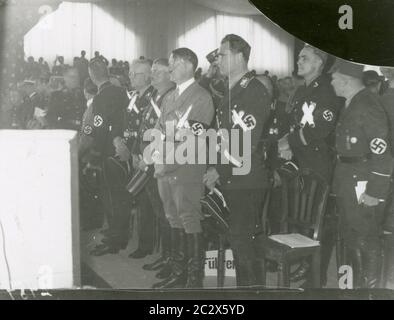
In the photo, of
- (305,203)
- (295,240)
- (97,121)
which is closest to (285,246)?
(295,240)

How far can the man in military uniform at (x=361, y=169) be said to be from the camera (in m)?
2.63

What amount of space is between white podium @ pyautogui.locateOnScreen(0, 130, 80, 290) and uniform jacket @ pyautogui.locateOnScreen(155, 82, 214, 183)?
1.27 ft

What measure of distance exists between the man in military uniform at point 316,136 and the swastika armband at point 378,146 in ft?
0.54

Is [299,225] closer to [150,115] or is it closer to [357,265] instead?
[357,265]

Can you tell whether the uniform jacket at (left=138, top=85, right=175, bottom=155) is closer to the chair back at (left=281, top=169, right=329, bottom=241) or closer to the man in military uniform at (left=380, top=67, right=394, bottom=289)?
the chair back at (left=281, top=169, right=329, bottom=241)

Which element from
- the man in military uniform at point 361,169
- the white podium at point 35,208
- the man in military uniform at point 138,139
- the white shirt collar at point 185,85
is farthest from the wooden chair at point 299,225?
the white podium at point 35,208

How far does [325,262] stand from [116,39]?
1.28 meters

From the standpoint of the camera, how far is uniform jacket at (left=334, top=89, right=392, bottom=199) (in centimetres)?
262

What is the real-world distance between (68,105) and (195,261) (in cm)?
84

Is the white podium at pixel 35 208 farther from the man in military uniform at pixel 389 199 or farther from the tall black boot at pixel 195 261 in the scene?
the man in military uniform at pixel 389 199

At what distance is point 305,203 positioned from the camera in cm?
261

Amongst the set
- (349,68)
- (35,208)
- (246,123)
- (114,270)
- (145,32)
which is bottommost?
(114,270)

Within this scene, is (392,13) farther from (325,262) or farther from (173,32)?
(325,262)

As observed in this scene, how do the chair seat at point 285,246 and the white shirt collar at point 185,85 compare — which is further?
the white shirt collar at point 185,85
